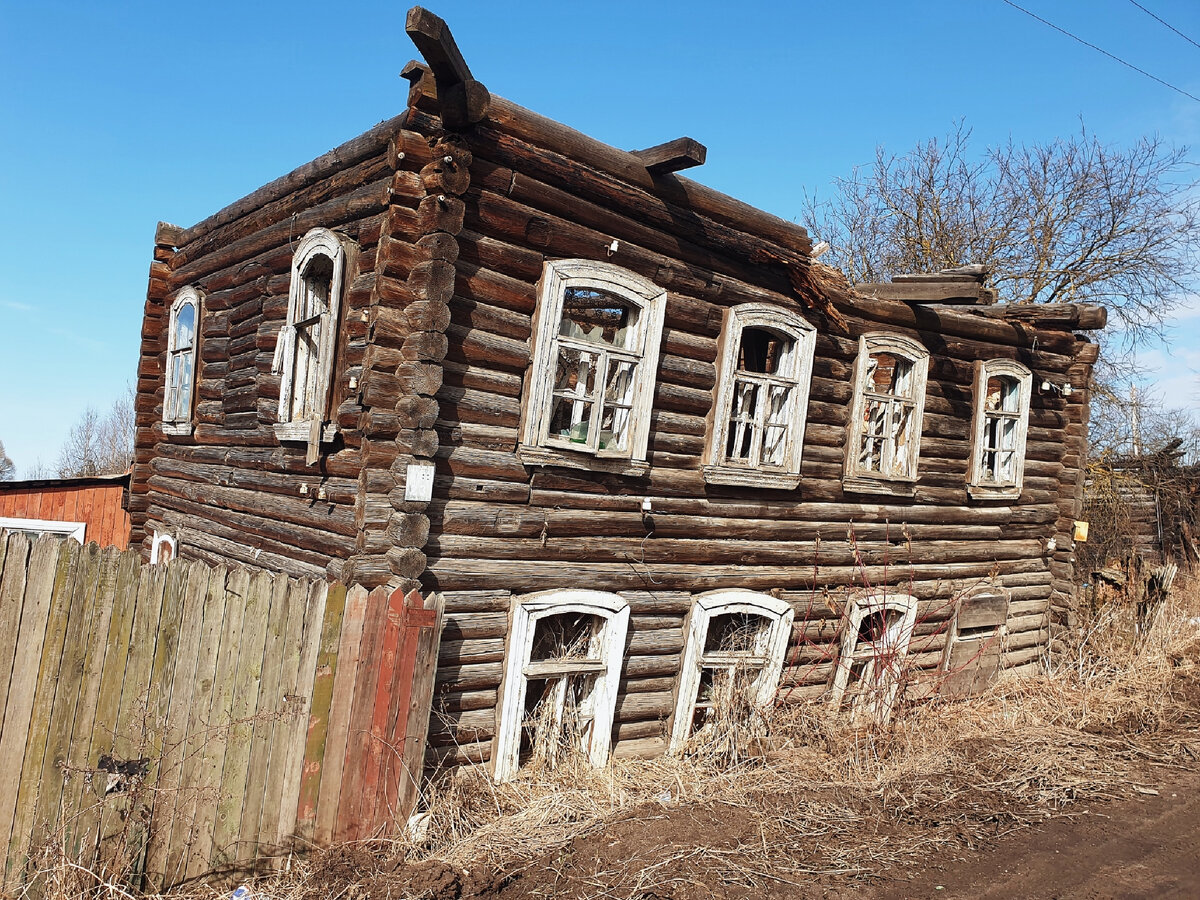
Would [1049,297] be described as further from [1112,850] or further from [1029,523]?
[1112,850]

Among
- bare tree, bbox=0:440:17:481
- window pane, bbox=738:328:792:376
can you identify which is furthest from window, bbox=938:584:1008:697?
bare tree, bbox=0:440:17:481

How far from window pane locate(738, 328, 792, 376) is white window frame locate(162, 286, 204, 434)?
6625mm

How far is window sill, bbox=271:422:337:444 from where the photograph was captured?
280 inches

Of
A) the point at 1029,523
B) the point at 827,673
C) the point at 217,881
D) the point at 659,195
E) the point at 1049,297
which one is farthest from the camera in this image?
the point at 1049,297

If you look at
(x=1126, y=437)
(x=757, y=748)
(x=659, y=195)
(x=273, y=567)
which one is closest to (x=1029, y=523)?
(x=757, y=748)

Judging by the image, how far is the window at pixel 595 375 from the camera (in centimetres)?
702

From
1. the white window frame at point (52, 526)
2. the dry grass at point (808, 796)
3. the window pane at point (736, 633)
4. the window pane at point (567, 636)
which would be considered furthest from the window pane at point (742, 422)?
the white window frame at point (52, 526)

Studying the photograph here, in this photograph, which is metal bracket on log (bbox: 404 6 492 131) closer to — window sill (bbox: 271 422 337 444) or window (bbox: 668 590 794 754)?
window sill (bbox: 271 422 337 444)

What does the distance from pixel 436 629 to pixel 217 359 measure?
224 inches

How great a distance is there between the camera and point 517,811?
6.50 m

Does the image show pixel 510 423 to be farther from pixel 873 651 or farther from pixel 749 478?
pixel 873 651

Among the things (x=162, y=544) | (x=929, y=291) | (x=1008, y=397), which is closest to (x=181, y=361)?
(x=162, y=544)

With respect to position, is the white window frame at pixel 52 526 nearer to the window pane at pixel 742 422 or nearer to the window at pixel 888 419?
the window pane at pixel 742 422

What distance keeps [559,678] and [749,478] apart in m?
2.77
